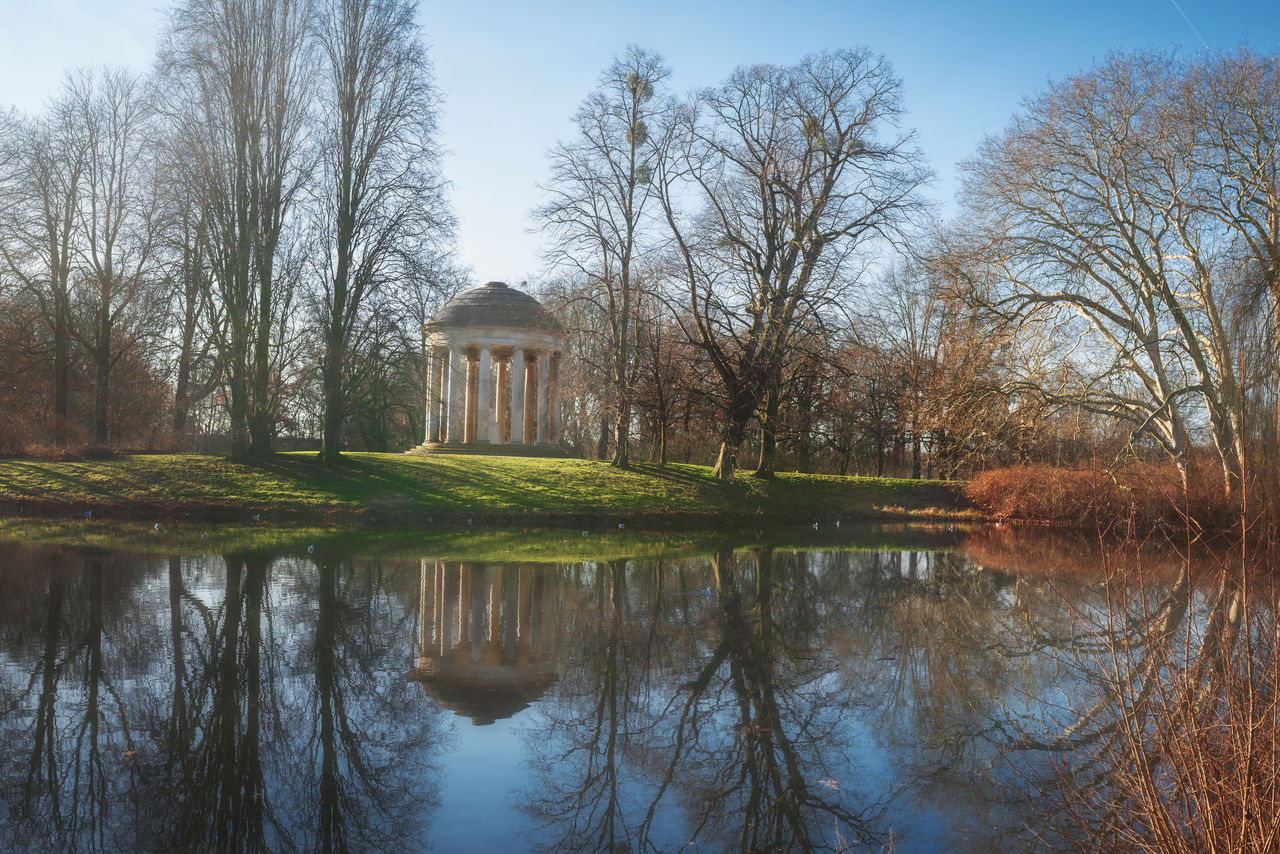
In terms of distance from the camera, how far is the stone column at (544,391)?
3919cm

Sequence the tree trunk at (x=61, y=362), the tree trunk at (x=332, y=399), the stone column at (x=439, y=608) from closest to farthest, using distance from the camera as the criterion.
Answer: the stone column at (x=439, y=608), the tree trunk at (x=332, y=399), the tree trunk at (x=61, y=362)

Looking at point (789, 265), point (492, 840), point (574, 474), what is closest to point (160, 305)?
point (574, 474)

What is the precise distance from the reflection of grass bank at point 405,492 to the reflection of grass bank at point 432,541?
200cm

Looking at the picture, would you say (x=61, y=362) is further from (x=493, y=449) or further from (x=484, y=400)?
(x=484, y=400)

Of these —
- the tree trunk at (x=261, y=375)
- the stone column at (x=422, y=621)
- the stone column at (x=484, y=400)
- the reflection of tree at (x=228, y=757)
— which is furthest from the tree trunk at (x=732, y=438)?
the reflection of tree at (x=228, y=757)

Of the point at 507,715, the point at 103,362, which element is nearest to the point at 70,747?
the point at 507,715

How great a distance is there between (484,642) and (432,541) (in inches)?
381

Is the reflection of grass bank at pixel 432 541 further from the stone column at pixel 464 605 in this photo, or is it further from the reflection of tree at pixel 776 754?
the reflection of tree at pixel 776 754

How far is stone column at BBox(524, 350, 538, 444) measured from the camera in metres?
42.4

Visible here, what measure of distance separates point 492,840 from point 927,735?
3.00 meters

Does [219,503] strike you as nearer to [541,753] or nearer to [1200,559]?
[541,753]

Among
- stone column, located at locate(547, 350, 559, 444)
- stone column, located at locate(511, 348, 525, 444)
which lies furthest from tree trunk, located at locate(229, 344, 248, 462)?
stone column, located at locate(547, 350, 559, 444)

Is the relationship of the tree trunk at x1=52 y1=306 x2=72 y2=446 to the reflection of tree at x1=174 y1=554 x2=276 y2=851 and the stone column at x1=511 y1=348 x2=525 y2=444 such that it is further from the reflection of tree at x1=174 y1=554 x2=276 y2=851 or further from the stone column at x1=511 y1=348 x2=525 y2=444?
the reflection of tree at x1=174 y1=554 x2=276 y2=851

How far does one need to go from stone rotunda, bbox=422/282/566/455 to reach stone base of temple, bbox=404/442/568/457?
0.13 ft
